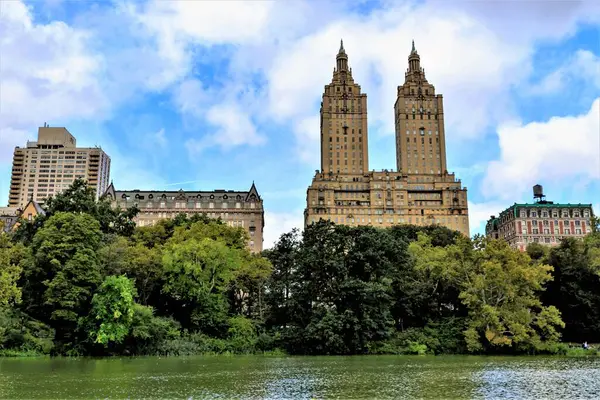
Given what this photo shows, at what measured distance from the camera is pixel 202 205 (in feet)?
477

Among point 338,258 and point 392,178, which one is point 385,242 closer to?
point 338,258

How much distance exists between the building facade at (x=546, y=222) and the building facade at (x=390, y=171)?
51.2 feet

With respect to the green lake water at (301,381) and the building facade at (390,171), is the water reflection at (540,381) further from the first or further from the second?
the building facade at (390,171)

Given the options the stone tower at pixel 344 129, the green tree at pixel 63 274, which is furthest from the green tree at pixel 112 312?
the stone tower at pixel 344 129

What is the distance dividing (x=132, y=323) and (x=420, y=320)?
30.8 m

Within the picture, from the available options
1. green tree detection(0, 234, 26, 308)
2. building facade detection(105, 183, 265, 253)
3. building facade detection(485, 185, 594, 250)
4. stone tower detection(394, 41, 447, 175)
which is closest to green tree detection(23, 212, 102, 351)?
green tree detection(0, 234, 26, 308)

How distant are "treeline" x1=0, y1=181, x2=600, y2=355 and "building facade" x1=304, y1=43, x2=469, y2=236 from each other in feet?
314

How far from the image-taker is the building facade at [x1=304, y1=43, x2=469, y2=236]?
16700 centimetres

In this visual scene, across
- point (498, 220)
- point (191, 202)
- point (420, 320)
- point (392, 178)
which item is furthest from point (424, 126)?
point (420, 320)

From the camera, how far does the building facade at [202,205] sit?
5615 inches

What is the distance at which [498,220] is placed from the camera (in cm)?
16988

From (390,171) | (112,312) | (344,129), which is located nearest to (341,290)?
(112,312)

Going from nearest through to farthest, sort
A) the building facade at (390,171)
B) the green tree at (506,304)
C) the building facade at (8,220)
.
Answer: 1. the green tree at (506,304)
2. the building facade at (8,220)
3. the building facade at (390,171)

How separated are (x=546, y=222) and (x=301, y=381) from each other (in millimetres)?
138120
